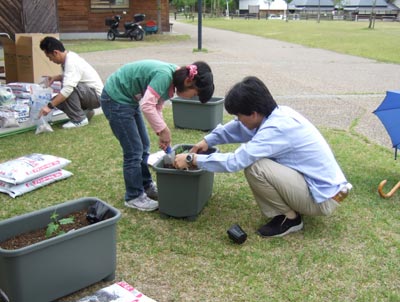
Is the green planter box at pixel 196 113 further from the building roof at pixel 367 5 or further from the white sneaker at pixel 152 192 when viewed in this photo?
the building roof at pixel 367 5

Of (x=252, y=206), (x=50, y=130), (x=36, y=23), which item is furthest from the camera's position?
(x=36, y=23)

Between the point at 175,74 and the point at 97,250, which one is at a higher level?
the point at 175,74

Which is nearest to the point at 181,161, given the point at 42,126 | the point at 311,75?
the point at 42,126

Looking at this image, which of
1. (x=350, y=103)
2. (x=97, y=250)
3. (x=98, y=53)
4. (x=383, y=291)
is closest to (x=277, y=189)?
(x=383, y=291)

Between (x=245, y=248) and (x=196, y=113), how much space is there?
2.49 metres

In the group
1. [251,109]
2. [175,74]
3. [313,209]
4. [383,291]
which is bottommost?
[383,291]

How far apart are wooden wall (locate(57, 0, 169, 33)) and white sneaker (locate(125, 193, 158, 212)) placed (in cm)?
1715

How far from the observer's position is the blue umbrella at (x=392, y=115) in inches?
134

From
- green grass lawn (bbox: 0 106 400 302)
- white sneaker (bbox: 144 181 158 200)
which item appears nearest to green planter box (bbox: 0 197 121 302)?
green grass lawn (bbox: 0 106 400 302)

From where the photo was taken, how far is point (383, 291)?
2279mm

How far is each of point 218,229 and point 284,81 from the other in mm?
6353

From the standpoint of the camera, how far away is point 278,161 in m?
2.69

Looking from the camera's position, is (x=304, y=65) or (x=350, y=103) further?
(x=304, y=65)

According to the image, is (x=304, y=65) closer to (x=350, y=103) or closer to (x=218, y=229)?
(x=350, y=103)
